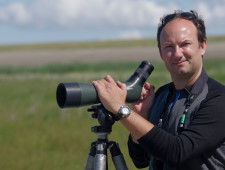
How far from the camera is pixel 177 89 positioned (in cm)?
217

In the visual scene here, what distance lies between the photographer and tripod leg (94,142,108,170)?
219cm

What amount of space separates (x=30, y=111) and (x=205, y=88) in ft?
30.5

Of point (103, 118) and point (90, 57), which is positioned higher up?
point (90, 57)

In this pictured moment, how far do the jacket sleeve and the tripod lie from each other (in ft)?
0.60

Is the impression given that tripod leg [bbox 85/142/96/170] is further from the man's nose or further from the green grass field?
the green grass field

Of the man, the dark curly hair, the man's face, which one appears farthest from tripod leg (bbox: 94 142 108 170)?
the dark curly hair

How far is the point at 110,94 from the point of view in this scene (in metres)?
1.97

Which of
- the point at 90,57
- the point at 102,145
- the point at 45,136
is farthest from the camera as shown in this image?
the point at 90,57

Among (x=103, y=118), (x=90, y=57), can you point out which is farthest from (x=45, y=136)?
(x=90, y=57)

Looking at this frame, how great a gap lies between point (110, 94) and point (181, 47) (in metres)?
0.40

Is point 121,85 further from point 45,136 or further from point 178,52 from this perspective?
point 45,136

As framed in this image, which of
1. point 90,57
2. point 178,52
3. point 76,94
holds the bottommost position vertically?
point 76,94

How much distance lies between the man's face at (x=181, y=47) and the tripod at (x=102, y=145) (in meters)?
0.39

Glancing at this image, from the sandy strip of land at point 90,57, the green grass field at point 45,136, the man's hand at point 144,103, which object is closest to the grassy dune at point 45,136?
the green grass field at point 45,136
